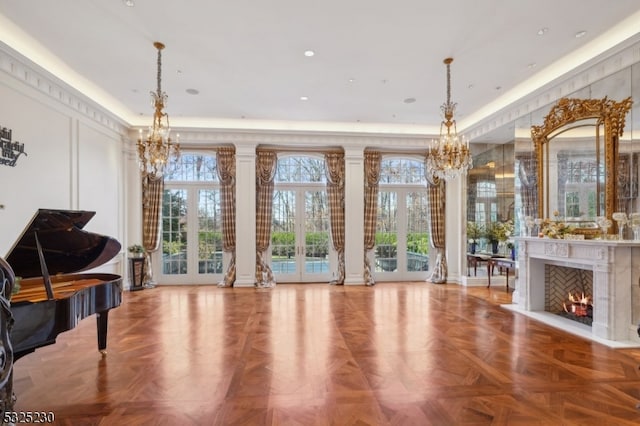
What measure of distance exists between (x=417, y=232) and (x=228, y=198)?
15.9 ft

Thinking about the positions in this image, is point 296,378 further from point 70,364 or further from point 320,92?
point 320,92

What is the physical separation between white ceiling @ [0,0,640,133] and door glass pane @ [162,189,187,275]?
92.8 inches

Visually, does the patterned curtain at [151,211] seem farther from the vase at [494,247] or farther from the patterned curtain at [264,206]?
the vase at [494,247]

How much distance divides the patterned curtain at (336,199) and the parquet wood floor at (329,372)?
2740mm

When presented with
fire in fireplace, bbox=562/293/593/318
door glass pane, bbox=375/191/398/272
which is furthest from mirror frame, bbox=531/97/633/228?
door glass pane, bbox=375/191/398/272

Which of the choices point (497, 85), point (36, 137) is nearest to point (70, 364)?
point (36, 137)

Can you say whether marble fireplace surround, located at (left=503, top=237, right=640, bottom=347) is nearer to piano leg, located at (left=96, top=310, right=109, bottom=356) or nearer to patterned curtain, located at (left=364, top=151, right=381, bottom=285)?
patterned curtain, located at (left=364, top=151, right=381, bottom=285)

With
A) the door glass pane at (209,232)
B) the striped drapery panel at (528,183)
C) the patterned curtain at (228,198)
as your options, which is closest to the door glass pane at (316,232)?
the patterned curtain at (228,198)

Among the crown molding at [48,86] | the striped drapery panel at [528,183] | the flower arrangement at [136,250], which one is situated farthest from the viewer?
the flower arrangement at [136,250]

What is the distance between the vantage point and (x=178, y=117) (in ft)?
23.8

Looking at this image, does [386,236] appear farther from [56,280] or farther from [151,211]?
[56,280]

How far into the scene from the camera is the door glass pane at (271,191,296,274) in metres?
8.03

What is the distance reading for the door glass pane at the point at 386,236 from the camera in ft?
27.1

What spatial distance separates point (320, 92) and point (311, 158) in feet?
8.21
